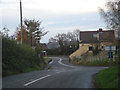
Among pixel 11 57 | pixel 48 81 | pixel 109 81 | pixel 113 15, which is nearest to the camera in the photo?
pixel 109 81

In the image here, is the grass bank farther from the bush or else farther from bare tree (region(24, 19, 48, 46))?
Answer: bare tree (region(24, 19, 48, 46))

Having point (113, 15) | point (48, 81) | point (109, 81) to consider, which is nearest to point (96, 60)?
point (113, 15)

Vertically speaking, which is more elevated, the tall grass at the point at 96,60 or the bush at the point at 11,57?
the bush at the point at 11,57

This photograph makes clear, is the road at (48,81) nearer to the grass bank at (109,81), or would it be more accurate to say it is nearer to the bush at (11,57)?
the grass bank at (109,81)

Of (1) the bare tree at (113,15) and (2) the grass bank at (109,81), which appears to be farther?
(1) the bare tree at (113,15)

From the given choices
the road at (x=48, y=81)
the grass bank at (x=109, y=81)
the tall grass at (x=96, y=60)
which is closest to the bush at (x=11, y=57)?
the road at (x=48, y=81)

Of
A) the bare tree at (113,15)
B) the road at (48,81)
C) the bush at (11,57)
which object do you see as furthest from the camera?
the bare tree at (113,15)

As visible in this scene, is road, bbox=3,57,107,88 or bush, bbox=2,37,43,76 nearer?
road, bbox=3,57,107,88

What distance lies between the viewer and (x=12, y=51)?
2036 cm

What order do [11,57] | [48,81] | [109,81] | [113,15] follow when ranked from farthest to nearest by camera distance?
[113,15] < [11,57] < [48,81] < [109,81]

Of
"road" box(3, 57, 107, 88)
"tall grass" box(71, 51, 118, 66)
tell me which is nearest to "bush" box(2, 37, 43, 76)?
"road" box(3, 57, 107, 88)

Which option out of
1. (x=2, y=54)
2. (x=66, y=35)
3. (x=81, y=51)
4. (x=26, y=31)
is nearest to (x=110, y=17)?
(x=26, y=31)

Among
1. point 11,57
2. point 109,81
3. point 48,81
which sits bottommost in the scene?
point 48,81

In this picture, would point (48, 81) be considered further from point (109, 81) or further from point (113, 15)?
point (113, 15)
